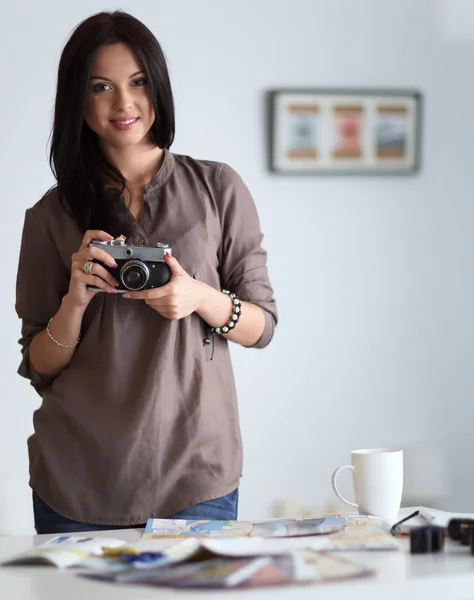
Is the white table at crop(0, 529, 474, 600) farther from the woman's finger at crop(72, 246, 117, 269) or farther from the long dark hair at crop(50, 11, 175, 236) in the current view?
the long dark hair at crop(50, 11, 175, 236)

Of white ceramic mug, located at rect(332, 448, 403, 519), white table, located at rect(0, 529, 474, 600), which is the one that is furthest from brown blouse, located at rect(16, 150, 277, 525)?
white table, located at rect(0, 529, 474, 600)

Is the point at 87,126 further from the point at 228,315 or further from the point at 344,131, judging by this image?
the point at 344,131

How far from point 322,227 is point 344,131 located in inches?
12.2

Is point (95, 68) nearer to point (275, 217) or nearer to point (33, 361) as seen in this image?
point (33, 361)

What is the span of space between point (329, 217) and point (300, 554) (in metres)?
1.98

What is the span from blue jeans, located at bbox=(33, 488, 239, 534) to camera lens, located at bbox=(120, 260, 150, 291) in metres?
0.35

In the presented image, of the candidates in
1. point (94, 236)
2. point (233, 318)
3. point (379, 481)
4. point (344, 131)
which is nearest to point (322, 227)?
point (344, 131)

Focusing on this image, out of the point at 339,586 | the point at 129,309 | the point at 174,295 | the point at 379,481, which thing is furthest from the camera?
the point at 129,309

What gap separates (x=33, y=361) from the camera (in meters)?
1.49

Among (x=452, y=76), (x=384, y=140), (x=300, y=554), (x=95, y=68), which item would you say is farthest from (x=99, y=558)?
(x=452, y=76)

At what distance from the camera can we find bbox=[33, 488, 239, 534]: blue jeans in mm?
1378

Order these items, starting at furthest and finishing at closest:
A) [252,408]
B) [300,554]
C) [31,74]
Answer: [252,408] → [31,74] → [300,554]

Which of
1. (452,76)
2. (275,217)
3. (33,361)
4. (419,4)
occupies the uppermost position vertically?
(419,4)

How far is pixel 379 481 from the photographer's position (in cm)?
119
